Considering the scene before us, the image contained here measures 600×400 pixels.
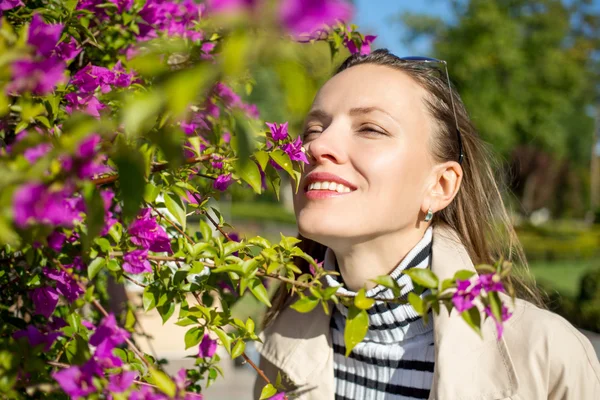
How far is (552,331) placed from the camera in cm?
150

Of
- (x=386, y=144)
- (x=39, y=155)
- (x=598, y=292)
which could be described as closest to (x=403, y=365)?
(x=386, y=144)

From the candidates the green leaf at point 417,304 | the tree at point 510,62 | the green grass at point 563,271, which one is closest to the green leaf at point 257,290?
the green leaf at point 417,304

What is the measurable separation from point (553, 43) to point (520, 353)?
24.5 m

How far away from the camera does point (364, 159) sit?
1.56m

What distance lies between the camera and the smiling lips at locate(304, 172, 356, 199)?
155cm

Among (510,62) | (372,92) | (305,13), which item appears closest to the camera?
(305,13)

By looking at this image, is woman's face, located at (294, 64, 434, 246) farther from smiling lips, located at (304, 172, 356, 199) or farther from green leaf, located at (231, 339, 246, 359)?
green leaf, located at (231, 339, 246, 359)

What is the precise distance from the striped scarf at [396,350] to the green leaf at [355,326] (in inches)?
22.8

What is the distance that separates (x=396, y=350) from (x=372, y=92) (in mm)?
737

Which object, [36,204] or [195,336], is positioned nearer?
[36,204]

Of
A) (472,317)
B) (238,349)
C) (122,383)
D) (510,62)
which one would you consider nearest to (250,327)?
(238,349)

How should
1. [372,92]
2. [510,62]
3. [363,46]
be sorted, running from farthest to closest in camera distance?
[510,62] → [363,46] → [372,92]

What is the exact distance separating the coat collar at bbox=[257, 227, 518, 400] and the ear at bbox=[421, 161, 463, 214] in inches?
4.3

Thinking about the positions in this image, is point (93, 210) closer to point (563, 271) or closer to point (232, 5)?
point (232, 5)
